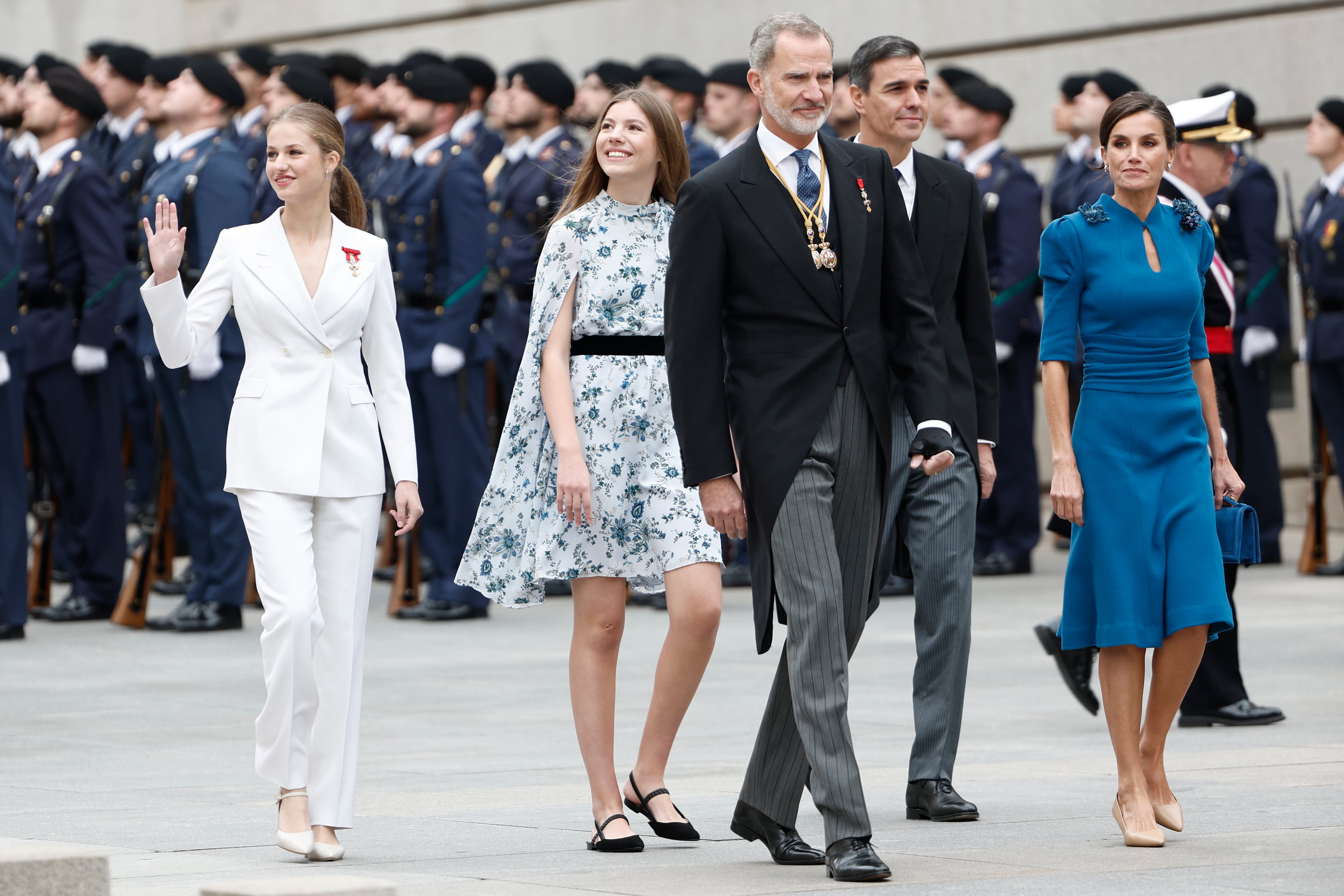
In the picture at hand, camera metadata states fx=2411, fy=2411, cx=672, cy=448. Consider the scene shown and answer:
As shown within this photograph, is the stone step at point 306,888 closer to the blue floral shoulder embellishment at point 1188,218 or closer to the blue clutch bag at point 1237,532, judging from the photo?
the blue clutch bag at point 1237,532

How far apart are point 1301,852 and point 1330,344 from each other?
7.53m

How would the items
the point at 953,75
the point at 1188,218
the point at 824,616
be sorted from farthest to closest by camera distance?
the point at 953,75 → the point at 1188,218 → the point at 824,616

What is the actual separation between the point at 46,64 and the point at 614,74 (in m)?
3.15

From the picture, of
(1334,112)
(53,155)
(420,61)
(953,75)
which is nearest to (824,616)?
(53,155)

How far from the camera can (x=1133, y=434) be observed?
20.1 ft

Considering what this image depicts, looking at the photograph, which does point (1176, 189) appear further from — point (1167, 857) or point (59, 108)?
point (59, 108)

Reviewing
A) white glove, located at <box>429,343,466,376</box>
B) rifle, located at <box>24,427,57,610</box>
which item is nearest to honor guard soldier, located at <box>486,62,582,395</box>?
white glove, located at <box>429,343,466,376</box>

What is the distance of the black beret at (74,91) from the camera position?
1163cm

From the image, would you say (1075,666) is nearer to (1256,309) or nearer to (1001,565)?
(1001,565)

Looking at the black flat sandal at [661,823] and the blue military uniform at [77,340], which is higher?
the blue military uniform at [77,340]

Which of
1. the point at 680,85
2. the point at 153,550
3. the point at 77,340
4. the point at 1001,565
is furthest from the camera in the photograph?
the point at 680,85

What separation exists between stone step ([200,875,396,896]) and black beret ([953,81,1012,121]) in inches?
395

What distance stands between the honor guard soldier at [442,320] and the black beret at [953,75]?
3.75m

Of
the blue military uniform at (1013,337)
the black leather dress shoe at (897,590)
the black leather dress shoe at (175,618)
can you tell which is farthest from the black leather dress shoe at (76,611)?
the blue military uniform at (1013,337)
